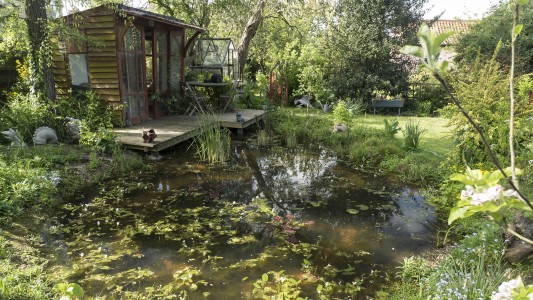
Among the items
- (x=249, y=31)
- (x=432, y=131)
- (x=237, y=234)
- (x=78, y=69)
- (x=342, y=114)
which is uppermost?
(x=249, y=31)

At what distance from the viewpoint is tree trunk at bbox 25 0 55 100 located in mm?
6645

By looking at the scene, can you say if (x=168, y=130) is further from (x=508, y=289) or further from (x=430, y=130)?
(x=508, y=289)

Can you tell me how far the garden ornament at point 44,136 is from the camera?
629cm

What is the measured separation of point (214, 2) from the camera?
40.6 feet

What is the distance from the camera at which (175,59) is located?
10141mm

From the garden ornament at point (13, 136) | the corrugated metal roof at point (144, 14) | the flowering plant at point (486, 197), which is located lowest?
the garden ornament at point (13, 136)

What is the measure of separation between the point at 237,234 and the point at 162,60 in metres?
6.80

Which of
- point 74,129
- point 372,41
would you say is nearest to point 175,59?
A: point 74,129

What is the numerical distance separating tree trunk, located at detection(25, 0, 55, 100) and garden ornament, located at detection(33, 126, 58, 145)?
86cm

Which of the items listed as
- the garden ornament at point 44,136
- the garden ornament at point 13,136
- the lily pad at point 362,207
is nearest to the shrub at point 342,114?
the lily pad at point 362,207

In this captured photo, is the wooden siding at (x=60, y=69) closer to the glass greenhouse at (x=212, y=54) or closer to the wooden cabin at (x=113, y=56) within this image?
the wooden cabin at (x=113, y=56)

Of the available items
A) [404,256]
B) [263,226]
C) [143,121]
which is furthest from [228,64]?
[404,256]

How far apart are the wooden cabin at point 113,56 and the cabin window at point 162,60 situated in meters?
0.21

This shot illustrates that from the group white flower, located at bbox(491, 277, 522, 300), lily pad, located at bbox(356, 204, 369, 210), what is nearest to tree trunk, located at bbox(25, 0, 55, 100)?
lily pad, located at bbox(356, 204, 369, 210)
